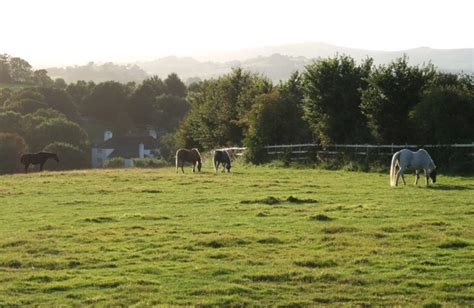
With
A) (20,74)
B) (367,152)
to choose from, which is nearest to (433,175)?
(367,152)

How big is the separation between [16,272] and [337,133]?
3195 centimetres

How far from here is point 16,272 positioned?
13.1 meters

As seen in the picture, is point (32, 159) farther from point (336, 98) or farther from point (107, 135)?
point (107, 135)

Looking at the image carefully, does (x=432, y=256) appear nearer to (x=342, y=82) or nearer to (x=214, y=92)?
(x=342, y=82)

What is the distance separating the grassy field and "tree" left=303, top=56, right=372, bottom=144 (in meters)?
17.2

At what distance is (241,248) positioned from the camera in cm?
1480

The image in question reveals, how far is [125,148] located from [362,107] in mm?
75229

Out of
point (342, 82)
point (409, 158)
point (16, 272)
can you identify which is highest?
point (342, 82)

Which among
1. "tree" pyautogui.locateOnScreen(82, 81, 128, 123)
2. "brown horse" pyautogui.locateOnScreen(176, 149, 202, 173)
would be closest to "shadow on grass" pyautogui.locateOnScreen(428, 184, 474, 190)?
"brown horse" pyautogui.locateOnScreen(176, 149, 202, 173)

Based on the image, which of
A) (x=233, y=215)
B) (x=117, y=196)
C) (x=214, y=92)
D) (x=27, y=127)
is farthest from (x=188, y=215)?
(x=27, y=127)

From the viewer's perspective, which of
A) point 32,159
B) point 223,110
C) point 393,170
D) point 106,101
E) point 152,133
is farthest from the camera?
point 106,101

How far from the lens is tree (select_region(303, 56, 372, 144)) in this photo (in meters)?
43.1

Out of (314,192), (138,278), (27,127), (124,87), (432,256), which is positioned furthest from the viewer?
(124,87)

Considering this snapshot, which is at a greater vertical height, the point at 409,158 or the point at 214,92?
the point at 214,92
